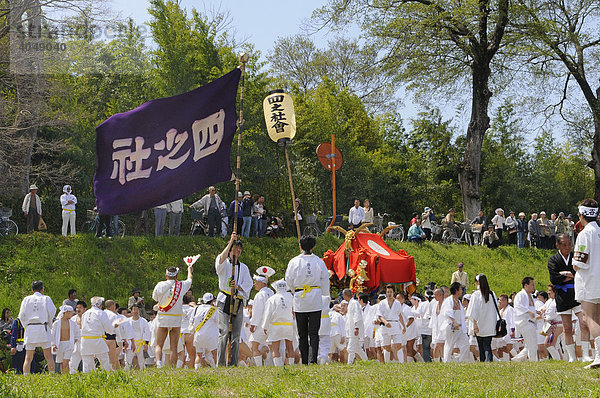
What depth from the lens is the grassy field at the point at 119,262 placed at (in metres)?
21.3

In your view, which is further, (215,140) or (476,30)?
(476,30)

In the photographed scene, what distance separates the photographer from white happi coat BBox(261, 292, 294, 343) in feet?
46.5

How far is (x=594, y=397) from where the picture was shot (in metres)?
6.92

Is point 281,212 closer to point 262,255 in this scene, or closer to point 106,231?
point 262,255

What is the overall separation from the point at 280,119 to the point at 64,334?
7.74 metres

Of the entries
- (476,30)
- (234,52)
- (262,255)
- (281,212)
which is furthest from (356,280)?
(234,52)

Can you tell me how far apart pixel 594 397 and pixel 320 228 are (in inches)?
1036

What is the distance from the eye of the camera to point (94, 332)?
45.6ft

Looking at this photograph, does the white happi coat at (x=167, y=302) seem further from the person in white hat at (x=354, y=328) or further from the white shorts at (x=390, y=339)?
the white shorts at (x=390, y=339)

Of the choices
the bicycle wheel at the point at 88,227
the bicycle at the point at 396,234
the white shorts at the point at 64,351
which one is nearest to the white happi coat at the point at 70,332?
the white shorts at the point at 64,351

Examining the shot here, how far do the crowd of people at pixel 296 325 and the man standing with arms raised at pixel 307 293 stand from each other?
16mm

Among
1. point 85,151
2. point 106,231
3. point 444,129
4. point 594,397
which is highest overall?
point 444,129

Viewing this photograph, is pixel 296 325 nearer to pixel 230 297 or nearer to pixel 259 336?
pixel 230 297

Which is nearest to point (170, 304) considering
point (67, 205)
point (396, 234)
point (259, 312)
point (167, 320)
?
point (167, 320)
